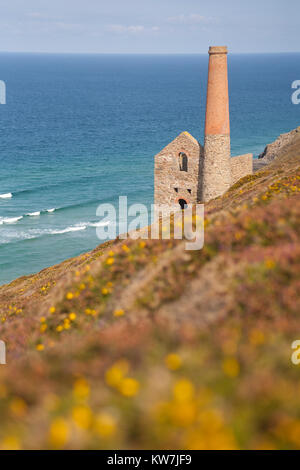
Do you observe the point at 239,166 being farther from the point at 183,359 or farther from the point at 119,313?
the point at 183,359

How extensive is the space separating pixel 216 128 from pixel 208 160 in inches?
105

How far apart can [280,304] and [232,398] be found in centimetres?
250

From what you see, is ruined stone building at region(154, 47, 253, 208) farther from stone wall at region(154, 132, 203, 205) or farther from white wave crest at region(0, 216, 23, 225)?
white wave crest at region(0, 216, 23, 225)

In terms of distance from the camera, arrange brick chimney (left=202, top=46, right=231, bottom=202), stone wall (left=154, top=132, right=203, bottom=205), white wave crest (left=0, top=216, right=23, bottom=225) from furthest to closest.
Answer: white wave crest (left=0, top=216, right=23, bottom=225)
stone wall (left=154, top=132, right=203, bottom=205)
brick chimney (left=202, top=46, right=231, bottom=202)

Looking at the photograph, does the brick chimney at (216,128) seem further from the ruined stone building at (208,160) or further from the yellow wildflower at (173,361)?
the yellow wildflower at (173,361)

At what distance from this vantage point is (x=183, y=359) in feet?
17.5

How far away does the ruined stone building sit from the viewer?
3738 centimetres

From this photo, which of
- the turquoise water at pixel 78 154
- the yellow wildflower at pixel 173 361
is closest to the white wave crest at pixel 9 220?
the turquoise water at pixel 78 154

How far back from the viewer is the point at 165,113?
158 m

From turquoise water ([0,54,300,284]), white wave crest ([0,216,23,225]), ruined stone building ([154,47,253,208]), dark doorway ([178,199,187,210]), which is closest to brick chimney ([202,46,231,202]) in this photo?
ruined stone building ([154,47,253,208])

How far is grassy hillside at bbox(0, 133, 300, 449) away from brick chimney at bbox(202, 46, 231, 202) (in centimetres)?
2898

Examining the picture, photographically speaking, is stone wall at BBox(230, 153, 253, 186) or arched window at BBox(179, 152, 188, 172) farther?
arched window at BBox(179, 152, 188, 172)

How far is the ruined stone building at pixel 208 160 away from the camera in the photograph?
123 feet
